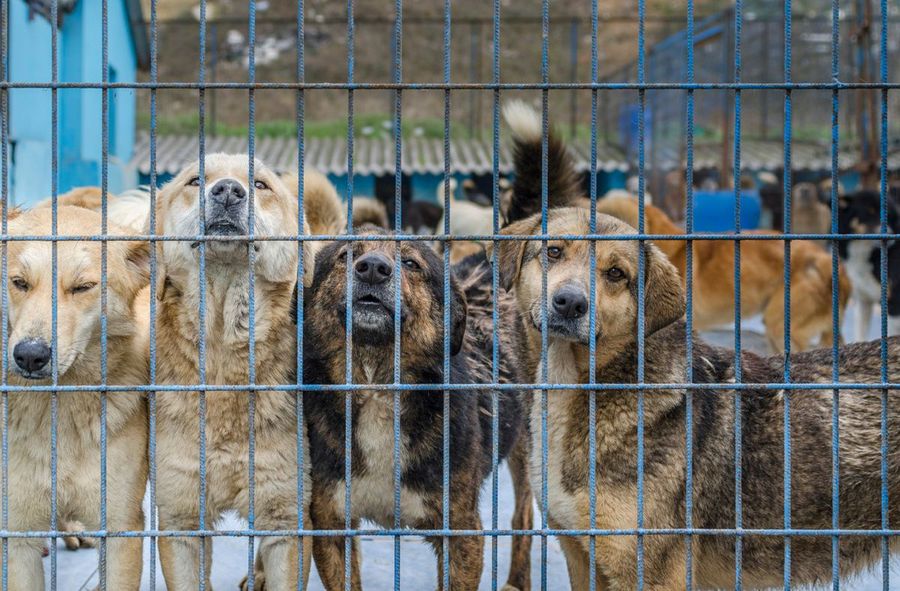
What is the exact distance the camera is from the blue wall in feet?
30.7

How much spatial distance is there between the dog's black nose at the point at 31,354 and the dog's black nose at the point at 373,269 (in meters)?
1.16

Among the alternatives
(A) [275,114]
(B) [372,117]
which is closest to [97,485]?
(B) [372,117]

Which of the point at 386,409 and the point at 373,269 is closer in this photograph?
the point at 373,269

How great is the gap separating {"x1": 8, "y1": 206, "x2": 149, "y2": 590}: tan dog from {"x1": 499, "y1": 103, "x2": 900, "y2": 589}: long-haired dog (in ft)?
5.06

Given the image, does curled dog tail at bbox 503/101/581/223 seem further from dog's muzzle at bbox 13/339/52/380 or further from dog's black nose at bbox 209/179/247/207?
dog's muzzle at bbox 13/339/52/380

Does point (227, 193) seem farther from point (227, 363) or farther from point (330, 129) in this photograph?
point (330, 129)

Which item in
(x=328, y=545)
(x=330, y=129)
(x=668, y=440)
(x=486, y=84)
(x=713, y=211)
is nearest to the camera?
(x=486, y=84)

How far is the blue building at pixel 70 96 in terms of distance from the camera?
9.32m

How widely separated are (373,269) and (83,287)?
1.09 m

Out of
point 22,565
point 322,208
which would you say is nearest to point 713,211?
point 322,208

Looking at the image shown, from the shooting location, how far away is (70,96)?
12.7m

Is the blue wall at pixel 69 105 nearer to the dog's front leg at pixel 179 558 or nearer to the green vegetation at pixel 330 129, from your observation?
the dog's front leg at pixel 179 558

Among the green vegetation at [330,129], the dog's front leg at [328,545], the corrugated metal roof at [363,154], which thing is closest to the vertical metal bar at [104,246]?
the dog's front leg at [328,545]

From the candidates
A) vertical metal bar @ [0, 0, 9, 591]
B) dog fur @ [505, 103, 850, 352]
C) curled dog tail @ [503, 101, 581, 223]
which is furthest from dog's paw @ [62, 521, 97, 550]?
dog fur @ [505, 103, 850, 352]
